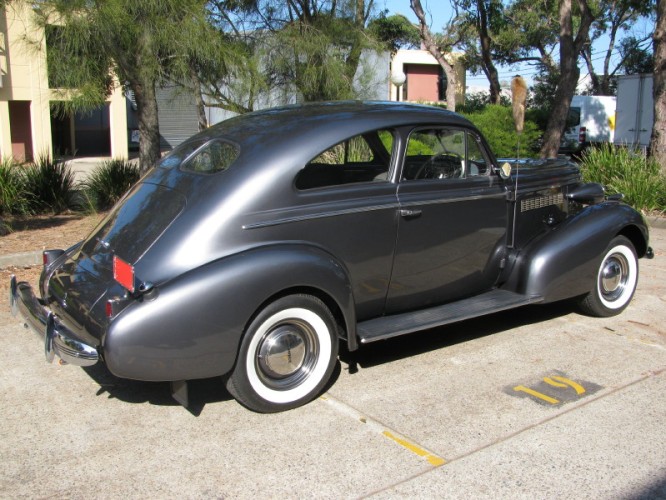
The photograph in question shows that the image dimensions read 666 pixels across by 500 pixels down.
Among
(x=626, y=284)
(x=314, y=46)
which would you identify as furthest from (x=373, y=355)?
(x=314, y=46)

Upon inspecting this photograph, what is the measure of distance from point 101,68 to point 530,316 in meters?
5.86

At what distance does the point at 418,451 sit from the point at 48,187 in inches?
369

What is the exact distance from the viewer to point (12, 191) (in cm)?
1048

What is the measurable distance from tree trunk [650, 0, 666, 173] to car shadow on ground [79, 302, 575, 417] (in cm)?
725

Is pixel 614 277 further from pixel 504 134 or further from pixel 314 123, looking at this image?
pixel 504 134

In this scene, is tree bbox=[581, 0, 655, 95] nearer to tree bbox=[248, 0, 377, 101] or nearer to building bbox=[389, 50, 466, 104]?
building bbox=[389, 50, 466, 104]

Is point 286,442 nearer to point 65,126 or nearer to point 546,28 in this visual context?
point 65,126

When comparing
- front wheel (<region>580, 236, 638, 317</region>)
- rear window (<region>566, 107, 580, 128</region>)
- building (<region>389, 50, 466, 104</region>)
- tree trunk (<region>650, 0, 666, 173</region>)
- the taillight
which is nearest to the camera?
front wheel (<region>580, 236, 638, 317</region>)

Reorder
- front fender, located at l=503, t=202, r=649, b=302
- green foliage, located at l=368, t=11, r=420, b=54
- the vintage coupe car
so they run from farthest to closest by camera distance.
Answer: green foliage, located at l=368, t=11, r=420, b=54, front fender, located at l=503, t=202, r=649, b=302, the vintage coupe car

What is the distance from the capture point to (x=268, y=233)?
4145 mm

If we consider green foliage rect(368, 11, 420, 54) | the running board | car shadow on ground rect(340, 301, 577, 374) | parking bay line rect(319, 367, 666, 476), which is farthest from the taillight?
parking bay line rect(319, 367, 666, 476)

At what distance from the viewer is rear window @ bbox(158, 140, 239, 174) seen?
4.46 m

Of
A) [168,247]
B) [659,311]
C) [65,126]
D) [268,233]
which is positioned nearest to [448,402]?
[268,233]

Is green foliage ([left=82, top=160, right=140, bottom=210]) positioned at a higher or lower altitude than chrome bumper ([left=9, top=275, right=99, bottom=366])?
higher
